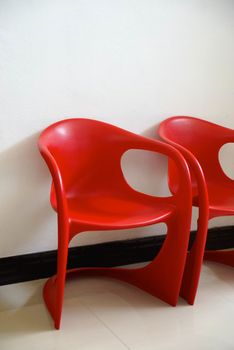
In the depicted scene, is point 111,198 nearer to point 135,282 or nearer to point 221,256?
point 135,282

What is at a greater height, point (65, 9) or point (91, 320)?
point (65, 9)

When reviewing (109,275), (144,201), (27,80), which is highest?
(27,80)

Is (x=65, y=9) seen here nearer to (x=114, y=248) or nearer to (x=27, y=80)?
(x=27, y=80)

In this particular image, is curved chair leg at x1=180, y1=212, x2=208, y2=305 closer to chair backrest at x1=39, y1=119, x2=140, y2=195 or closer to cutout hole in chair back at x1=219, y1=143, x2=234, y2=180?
chair backrest at x1=39, y1=119, x2=140, y2=195

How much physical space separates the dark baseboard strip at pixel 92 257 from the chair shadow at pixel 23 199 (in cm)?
5

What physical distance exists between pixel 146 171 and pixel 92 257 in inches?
18.6

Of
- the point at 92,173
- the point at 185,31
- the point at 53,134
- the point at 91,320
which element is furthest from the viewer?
the point at 185,31

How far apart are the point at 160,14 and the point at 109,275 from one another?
1185 millimetres

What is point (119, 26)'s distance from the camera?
5.82ft

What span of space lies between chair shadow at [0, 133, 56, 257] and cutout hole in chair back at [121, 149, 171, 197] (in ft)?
1.29

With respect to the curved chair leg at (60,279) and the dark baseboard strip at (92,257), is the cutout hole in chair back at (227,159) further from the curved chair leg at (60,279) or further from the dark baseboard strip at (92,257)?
the curved chair leg at (60,279)

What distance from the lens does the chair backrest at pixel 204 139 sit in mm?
1946

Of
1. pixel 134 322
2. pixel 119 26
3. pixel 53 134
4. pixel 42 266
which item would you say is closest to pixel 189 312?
pixel 134 322

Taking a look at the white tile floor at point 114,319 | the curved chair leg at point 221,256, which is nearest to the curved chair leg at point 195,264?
the white tile floor at point 114,319
